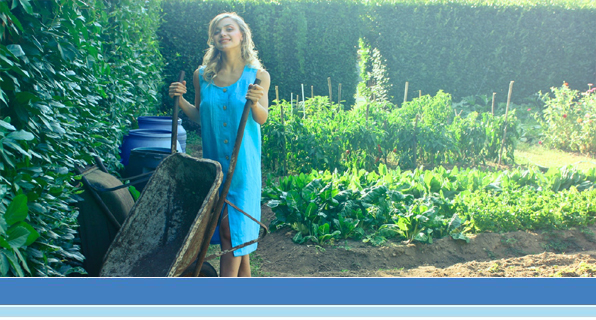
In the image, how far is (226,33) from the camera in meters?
2.53

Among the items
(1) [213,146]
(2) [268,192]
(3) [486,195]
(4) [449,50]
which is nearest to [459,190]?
(3) [486,195]

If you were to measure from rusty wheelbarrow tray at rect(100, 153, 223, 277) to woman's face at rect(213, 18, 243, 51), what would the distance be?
2.08ft

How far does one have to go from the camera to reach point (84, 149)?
282cm

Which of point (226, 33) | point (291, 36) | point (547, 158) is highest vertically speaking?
point (291, 36)

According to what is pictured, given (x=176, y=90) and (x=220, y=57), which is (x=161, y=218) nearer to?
(x=176, y=90)

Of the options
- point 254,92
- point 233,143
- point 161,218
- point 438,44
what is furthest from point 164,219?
point 438,44

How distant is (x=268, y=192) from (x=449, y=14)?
9.54 meters

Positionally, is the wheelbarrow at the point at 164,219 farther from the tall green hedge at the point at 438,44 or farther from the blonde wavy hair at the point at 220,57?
the tall green hedge at the point at 438,44

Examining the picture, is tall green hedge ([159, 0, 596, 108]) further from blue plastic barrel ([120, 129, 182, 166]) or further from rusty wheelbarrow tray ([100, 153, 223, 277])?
rusty wheelbarrow tray ([100, 153, 223, 277])

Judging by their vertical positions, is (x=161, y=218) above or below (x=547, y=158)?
below

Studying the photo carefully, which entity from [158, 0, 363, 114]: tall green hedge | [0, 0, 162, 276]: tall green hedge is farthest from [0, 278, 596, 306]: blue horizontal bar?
[158, 0, 363, 114]: tall green hedge

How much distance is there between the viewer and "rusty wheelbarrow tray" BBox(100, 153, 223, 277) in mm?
2389

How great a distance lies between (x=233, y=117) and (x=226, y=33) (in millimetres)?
446

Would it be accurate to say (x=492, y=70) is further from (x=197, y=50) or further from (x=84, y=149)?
(x=84, y=149)
